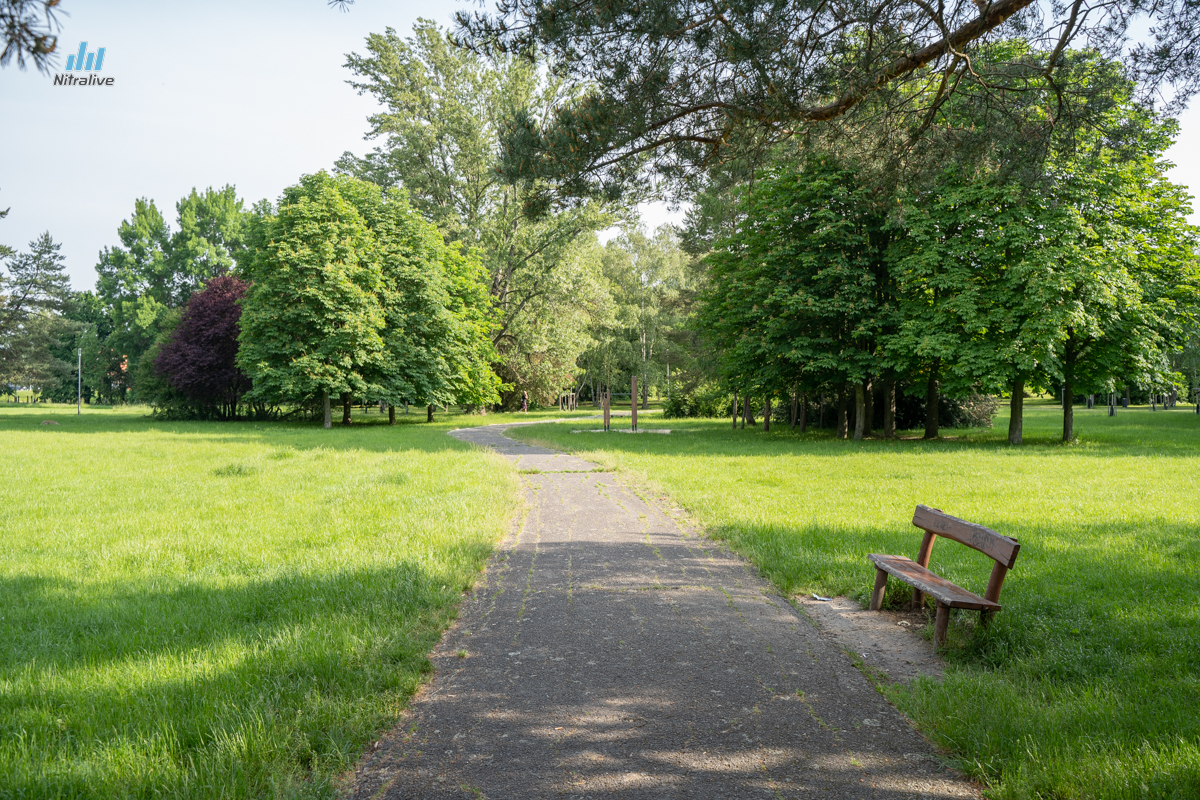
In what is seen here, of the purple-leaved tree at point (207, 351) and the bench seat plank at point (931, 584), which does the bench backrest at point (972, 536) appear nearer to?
the bench seat plank at point (931, 584)

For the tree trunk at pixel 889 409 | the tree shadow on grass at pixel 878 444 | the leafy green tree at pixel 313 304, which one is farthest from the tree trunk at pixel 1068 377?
the leafy green tree at pixel 313 304

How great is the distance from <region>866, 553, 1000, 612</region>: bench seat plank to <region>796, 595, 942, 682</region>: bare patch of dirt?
14.8 inches

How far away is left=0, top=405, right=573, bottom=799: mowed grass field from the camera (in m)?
3.04

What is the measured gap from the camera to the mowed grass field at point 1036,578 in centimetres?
312

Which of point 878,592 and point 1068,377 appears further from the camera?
point 1068,377

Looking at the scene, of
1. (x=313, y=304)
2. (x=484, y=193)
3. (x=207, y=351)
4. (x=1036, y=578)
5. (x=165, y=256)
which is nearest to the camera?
(x=1036, y=578)

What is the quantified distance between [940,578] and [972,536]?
19.8 inches

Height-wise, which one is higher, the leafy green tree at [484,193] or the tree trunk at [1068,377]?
the leafy green tree at [484,193]

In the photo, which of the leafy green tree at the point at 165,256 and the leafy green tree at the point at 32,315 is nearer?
the leafy green tree at the point at 32,315

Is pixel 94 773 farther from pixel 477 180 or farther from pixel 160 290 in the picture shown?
pixel 160 290

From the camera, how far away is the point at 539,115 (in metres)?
7.62

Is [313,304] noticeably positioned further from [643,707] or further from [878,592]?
[643,707]

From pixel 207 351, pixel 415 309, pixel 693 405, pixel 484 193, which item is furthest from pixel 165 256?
pixel 693 405

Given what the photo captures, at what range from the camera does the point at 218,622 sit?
4.95m
